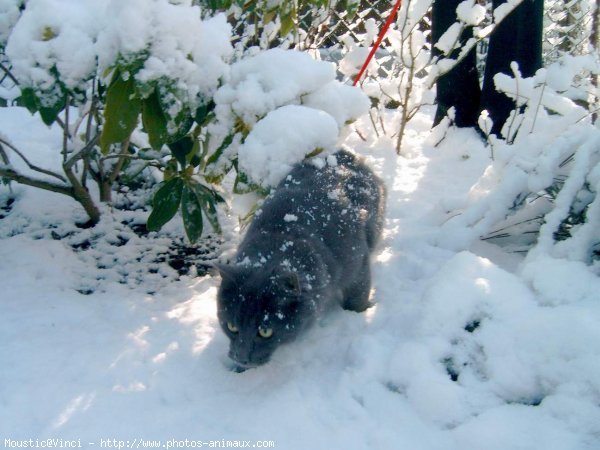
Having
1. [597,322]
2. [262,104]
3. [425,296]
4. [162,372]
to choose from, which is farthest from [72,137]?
[597,322]

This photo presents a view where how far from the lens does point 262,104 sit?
68.7 inches

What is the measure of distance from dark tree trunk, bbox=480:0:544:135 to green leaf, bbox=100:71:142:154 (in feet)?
6.84

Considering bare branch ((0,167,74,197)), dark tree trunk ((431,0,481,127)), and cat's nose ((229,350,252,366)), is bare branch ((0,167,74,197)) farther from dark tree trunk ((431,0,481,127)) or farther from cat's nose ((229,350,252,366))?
dark tree trunk ((431,0,481,127))

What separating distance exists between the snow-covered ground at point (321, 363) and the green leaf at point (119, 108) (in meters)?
0.62

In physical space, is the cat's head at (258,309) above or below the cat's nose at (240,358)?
above

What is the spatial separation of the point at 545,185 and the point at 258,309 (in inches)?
42.2

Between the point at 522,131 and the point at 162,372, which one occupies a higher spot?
the point at 522,131

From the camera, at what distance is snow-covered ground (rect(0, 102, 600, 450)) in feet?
3.85

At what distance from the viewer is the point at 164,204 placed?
179cm

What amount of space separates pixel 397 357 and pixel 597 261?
27.0 inches

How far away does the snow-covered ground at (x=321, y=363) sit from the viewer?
3.85ft

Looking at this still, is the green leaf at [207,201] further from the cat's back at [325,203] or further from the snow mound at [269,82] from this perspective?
the snow mound at [269,82]

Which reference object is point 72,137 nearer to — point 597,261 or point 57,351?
point 57,351

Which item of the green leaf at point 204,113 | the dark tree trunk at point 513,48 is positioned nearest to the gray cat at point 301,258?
the green leaf at point 204,113
